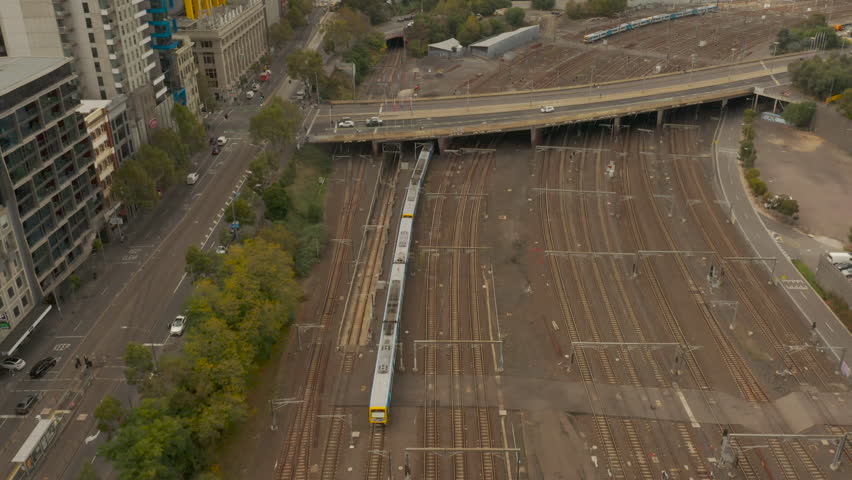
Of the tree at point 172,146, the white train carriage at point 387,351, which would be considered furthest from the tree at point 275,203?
the white train carriage at point 387,351

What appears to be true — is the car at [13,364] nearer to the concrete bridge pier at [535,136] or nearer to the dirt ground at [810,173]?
the concrete bridge pier at [535,136]

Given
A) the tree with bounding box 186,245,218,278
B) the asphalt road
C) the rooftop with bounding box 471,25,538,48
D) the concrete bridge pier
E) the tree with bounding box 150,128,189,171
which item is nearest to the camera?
the asphalt road

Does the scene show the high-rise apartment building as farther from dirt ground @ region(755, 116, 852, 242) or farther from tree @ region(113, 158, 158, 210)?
dirt ground @ region(755, 116, 852, 242)

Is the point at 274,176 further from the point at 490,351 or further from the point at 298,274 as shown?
the point at 490,351

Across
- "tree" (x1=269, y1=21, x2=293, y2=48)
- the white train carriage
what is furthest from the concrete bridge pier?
"tree" (x1=269, y1=21, x2=293, y2=48)

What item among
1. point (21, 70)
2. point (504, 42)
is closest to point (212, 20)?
point (21, 70)

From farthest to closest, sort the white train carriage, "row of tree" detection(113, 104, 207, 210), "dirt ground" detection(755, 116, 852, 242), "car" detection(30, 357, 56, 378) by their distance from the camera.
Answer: "dirt ground" detection(755, 116, 852, 242) → "row of tree" detection(113, 104, 207, 210) → "car" detection(30, 357, 56, 378) → the white train carriage

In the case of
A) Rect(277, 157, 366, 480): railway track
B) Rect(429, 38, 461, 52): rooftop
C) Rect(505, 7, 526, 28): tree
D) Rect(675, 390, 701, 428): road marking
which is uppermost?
Rect(505, 7, 526, 28): tree
